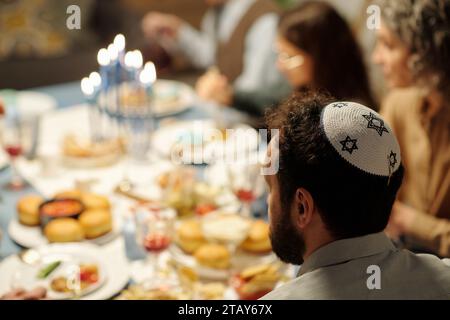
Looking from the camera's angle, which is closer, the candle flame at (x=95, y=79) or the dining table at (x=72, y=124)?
the dining table at (x=72, y=124)

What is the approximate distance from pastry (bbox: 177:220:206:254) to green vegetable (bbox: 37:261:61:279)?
329 mm

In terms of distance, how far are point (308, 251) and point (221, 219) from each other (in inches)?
22.6

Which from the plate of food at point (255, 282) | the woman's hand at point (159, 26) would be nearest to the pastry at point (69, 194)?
the plate of food at point (255, 282)

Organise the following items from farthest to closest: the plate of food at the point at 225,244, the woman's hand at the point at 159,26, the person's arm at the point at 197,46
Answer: the person's arm at the point at 197,46 < the woman's hand at the point at 159,26 < the plate of food at the point at 225,244

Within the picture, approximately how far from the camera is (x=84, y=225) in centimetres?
169

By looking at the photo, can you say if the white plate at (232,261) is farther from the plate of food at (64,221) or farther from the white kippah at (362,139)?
the white kippah at (362,139)

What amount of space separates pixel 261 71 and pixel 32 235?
1.71 metres

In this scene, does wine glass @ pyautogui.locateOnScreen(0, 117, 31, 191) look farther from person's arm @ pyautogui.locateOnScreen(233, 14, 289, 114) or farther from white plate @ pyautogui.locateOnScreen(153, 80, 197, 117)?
person's arm @ pyautogui.locateOnScreen(233, 14, 289, 114)

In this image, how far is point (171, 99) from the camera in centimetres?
279

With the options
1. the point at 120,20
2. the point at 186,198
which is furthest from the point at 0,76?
the point at 186,198

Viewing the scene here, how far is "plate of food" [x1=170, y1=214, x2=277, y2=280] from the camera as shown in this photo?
1563 mm

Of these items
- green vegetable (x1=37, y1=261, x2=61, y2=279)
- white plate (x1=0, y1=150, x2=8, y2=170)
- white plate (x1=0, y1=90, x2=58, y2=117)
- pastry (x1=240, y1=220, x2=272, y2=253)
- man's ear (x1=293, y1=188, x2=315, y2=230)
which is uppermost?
white plate (x1=0, y1=90, x2=58, y2=117)

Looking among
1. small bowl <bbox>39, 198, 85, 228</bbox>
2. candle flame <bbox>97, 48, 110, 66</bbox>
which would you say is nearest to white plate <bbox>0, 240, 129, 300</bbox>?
small bowl <bbox>39, 198, 85, 228</bbox>

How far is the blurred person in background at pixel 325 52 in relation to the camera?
8.13ft
